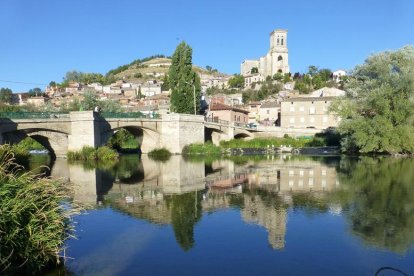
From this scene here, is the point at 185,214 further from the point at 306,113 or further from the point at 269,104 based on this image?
the point at 269,104

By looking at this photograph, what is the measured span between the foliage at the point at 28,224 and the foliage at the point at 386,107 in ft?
129

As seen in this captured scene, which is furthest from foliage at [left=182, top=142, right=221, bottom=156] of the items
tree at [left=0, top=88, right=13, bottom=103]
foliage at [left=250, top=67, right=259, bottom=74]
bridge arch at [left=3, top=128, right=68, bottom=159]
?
foliage at [left=250, top=67, right=259, bottom=74]

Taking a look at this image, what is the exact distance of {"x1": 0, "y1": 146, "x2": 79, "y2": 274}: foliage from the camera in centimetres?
848

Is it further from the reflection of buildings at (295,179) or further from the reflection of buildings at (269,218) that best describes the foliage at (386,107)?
the reflection of buildings at (269,218)

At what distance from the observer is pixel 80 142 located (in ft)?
140

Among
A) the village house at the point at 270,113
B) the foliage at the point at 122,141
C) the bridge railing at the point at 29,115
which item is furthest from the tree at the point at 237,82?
the bridge railing at the point at 29,115

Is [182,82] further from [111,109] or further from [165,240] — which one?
[165,240]

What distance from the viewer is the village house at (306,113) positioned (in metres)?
78.0

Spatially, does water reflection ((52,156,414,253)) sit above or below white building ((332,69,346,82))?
below

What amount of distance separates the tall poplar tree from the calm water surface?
105 ft

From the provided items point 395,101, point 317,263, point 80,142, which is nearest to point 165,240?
point 317,263

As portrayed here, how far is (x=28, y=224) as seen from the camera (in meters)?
8.78

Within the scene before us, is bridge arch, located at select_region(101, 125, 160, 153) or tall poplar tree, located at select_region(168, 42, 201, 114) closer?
bridge arch, located at select_region(101, 125, 160, 153)

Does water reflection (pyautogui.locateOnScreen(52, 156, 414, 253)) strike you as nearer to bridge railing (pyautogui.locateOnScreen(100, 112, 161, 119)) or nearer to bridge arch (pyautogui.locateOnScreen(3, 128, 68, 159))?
bridge arch (pyautogui.locateOnScreen(3, 128, 68, 159))
